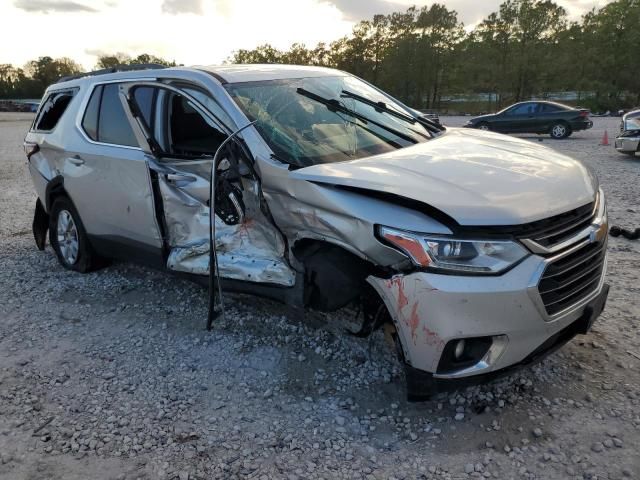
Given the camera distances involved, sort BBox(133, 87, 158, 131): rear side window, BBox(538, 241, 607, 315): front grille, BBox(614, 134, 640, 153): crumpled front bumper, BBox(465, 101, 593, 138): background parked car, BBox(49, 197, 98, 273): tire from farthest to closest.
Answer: BBox(465, 101, 593, 138): background parked car < BBox(614, 134, 640, 153): crumpled front bumper < BBox(49, 197, 98, 273): tire < BBox(133, 87, 158, 131): rear side window < BBox(538, 241, 607, 315): front grille

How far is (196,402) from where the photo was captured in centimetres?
309

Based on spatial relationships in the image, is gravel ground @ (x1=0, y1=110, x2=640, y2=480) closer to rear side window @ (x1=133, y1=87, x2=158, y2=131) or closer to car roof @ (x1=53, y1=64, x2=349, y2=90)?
rear side window @ (x1=133, y1=87, x2=158, y2=131)

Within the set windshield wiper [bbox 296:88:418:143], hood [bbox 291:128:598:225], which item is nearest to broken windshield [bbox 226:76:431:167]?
windshield wiper [bbox 296:88:418:143]

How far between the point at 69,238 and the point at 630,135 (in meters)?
11.8

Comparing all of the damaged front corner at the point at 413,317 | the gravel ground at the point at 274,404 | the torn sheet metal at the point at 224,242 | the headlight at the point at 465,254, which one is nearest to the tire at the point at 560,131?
the gravel ground at the point at 274,404

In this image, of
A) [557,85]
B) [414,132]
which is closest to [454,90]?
[557,85]

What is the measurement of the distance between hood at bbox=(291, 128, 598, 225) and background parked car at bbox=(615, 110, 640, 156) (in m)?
9.95

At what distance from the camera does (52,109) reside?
529cm

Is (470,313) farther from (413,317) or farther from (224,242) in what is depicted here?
(224,242)

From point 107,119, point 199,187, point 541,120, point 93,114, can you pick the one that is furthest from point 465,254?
point 541,120

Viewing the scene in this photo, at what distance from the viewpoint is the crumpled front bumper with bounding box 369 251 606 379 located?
7.98ft

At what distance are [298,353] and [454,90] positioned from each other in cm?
5219

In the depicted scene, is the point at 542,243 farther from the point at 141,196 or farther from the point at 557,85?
the point at 557,85

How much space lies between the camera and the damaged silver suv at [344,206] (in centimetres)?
249
